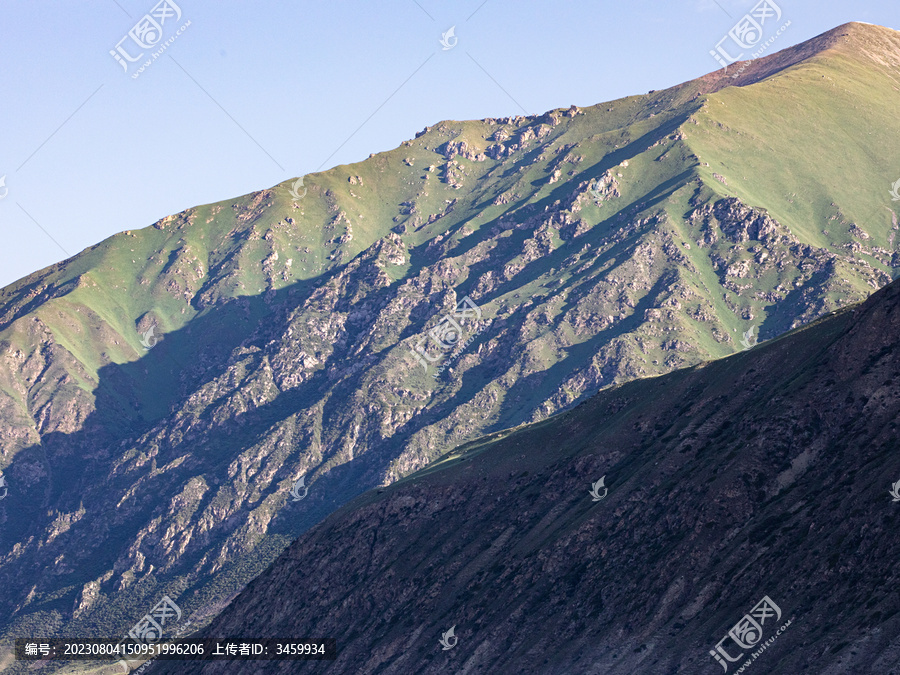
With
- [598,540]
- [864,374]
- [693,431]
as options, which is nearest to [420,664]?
[598,540]

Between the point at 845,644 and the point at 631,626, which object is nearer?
the point at 845,644

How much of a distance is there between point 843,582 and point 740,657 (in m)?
15.3

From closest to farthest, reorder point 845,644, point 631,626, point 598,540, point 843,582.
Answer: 1. point 845,644
2. point 843,582
3. point 631,626
4. point 598,540

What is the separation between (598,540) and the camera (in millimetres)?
174375

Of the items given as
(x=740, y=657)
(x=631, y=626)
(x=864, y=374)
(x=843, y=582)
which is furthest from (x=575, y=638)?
(x=864, y=374)

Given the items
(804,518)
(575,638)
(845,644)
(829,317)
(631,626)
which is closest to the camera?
(845,644)

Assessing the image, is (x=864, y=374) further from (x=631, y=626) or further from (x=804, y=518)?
(x=631, y=626)

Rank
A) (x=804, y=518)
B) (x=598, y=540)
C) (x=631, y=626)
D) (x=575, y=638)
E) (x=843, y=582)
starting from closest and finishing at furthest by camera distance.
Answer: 1. (x=843, y=582)
2. (x=804, y=518)
3. (x=631, y=626)
4. (x=575, y=638)
5. (x=598, y=540)

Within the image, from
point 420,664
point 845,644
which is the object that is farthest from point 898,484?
point 420,664

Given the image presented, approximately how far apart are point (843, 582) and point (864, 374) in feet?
153

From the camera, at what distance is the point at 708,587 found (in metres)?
136

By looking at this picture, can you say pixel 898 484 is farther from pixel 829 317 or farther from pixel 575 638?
pixel 829 317

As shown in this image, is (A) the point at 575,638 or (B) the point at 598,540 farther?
(B) the point at 598,540

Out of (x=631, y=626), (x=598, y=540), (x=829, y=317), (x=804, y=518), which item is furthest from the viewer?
(x=829, y=317)
